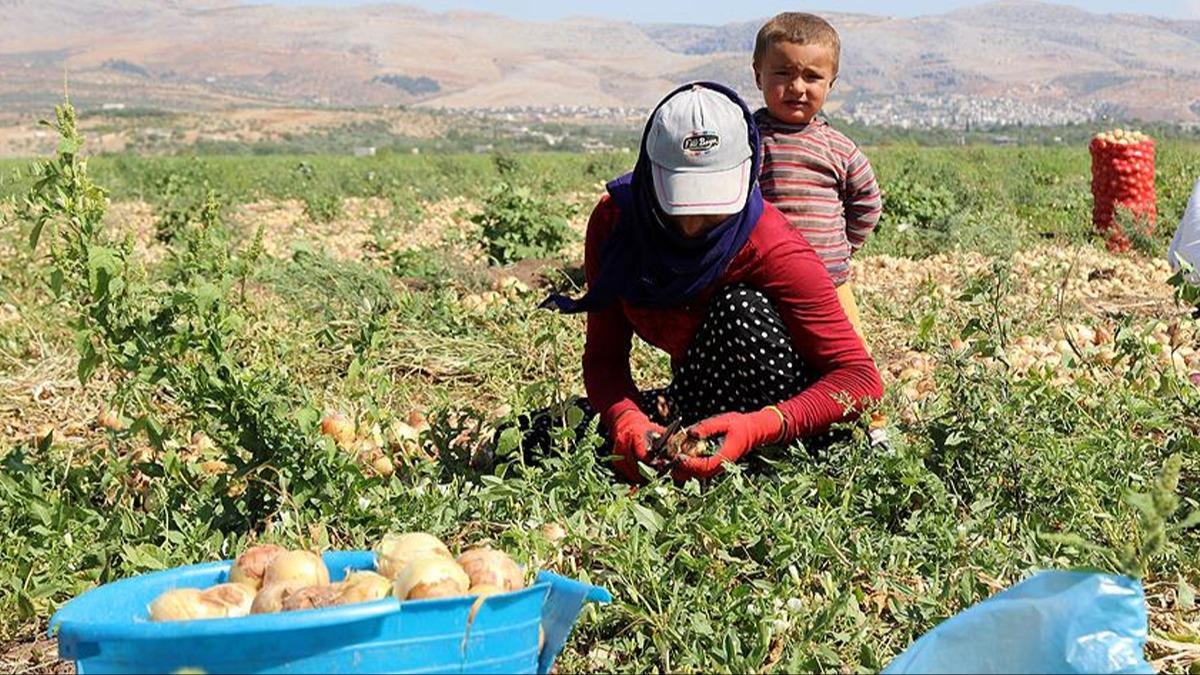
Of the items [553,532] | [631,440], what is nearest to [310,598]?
[553,532]

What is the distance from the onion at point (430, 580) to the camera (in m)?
1.71

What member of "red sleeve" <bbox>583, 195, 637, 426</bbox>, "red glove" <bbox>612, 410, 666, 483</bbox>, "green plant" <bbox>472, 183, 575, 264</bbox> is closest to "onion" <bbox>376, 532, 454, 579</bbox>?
"red glove" <bbox>612, 410, 666, 483</bbox>

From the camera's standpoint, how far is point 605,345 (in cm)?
311

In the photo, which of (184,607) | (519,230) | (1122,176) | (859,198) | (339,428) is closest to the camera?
(184,607)

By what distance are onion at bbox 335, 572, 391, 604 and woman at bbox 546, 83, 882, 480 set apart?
1.06m

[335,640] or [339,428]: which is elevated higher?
[335,640]

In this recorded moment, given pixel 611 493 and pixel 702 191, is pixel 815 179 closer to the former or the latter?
pixel 702 191

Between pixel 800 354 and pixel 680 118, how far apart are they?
0.60m

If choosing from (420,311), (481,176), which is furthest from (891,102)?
(420,311)

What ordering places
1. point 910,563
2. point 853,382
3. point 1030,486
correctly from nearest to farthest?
point 910,563 → point 1030,486 → point 853,382

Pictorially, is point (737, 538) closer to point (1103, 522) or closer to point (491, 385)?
point (1103, 522)

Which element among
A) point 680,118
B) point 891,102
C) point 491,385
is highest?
point 680,118

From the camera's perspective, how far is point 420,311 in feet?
16.0

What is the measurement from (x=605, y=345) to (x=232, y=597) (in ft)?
4.75
